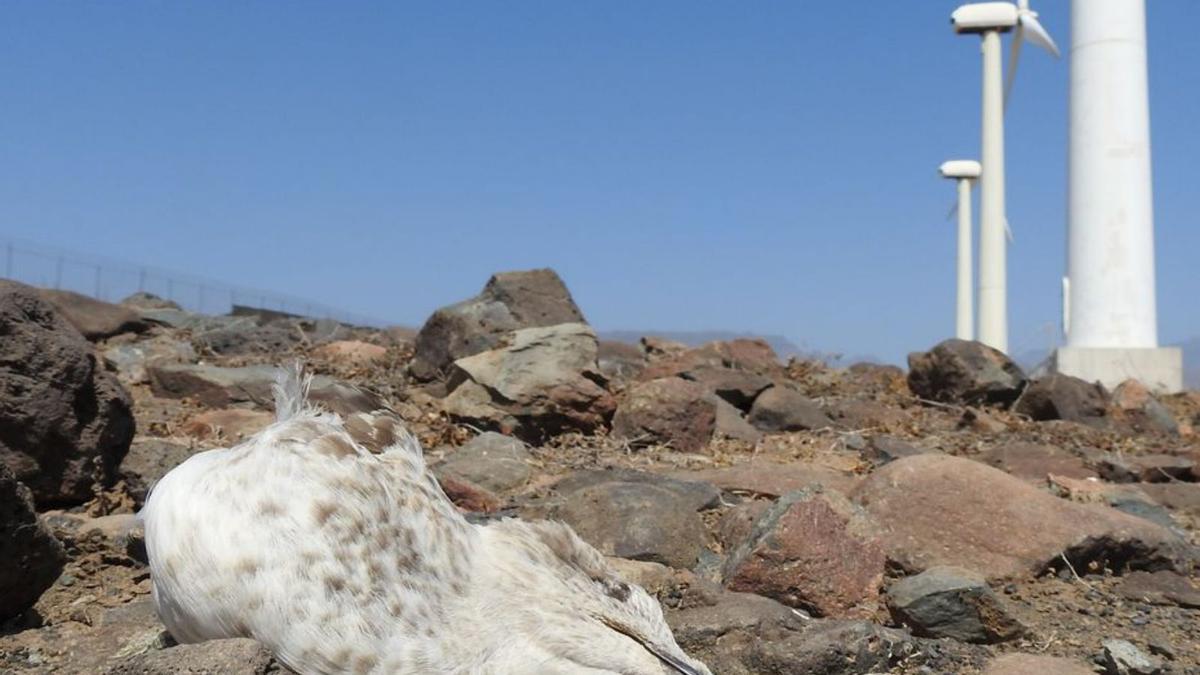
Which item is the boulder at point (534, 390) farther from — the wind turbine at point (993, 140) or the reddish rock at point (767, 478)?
the wind turbine at point (993, 140)

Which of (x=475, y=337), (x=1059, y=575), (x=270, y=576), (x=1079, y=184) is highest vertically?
(x=1079, y=184)

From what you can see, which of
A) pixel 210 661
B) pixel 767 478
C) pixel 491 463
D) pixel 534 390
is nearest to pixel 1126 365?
pixel 534 390

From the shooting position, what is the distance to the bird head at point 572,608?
2.73 meters

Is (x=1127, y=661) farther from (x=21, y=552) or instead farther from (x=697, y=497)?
(x=21, y=552)

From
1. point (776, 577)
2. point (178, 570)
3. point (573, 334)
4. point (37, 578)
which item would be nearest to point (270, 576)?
point (178, 570)

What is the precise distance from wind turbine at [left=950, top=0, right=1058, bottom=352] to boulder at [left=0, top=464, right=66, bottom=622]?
2642cm

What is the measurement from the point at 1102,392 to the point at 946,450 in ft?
17.3

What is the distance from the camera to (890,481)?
667 centimetres

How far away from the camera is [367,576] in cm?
314

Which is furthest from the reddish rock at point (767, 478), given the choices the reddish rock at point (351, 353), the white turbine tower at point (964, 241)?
the white turbine tower at point (964, 241)

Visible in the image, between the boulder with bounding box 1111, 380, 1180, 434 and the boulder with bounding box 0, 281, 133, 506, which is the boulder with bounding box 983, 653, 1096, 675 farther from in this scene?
the boulder with bounding box 1111, 380, 1180, 434

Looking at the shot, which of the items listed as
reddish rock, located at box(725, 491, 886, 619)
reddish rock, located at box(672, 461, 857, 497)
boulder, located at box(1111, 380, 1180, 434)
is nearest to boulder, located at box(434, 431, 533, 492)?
reddish rock, located at box(672, 461, 857, 497)

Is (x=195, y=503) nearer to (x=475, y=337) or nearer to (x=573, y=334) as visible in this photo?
(x=573, y=334)

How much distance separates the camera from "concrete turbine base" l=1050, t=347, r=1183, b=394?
69.4ft
